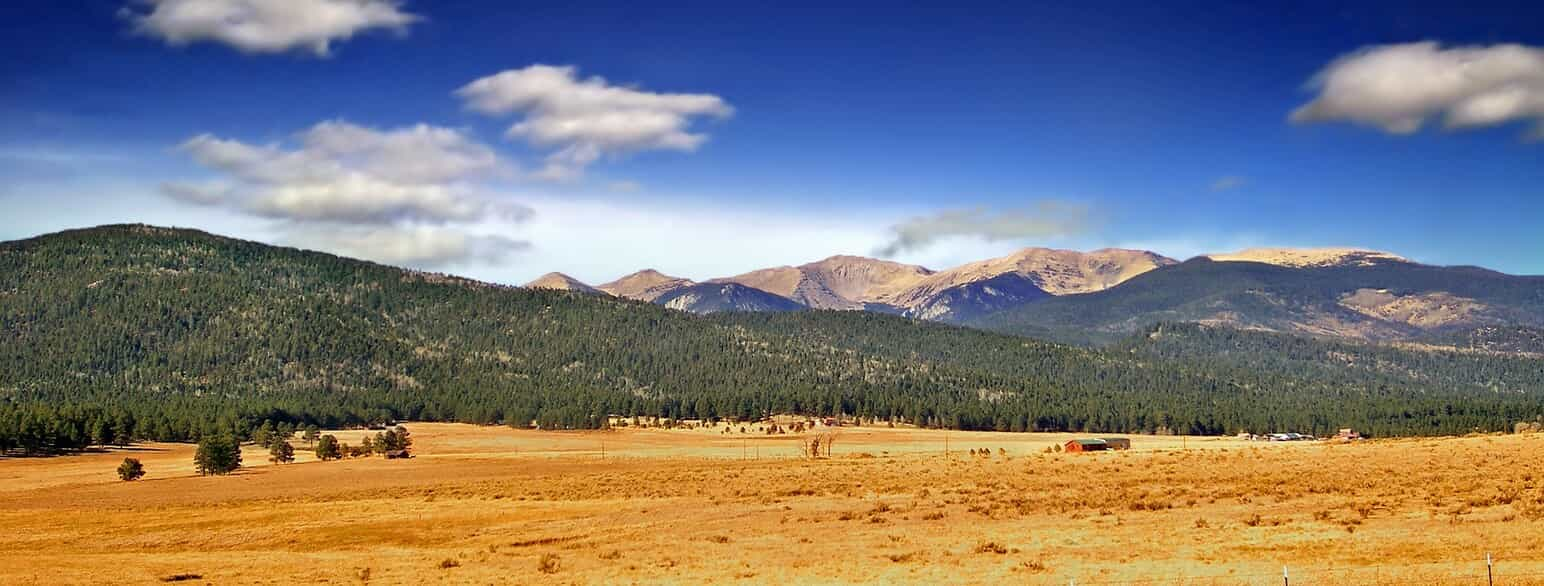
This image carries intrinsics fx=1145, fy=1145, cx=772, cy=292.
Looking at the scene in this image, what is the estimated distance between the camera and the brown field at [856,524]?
46.2 metres

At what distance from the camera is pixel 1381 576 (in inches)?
1556

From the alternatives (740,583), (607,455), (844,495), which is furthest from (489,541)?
(607,455)

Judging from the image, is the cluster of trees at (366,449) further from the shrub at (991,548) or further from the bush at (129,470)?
the shrub at (991,548)

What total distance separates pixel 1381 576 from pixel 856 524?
1136 inches

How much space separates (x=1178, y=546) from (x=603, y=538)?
28872 mm

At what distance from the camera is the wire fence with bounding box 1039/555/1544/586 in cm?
3776

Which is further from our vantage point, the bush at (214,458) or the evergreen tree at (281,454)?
the evergreen tree at (281,454)

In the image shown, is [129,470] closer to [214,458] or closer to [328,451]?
[214,458]

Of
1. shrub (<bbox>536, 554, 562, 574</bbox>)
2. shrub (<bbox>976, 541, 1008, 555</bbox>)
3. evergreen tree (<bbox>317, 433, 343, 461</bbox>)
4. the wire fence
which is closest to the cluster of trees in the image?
evergreen tree (<bbox>317, 433, 343, 461</bbox>)

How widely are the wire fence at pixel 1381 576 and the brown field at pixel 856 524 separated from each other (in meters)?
0.15

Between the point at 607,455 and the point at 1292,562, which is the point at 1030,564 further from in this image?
the point at 607,455

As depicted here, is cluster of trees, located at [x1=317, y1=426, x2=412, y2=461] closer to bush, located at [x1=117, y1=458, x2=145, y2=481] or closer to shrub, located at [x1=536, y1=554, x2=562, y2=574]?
bush, located at [x1=117, y1=458, x2=145, y2=481]

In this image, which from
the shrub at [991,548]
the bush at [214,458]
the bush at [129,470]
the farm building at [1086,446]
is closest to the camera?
the shrub at [991,548]

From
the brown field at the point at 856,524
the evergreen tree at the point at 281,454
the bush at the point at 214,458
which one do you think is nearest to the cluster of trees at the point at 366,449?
the evergreen tree at the point at 281,454
